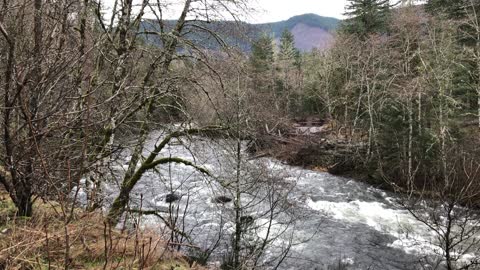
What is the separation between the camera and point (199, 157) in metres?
7.95

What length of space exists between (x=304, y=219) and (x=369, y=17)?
26.5 metres

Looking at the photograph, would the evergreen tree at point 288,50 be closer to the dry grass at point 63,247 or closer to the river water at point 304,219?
the river water at point 304,219

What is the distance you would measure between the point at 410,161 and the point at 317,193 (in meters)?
4.43

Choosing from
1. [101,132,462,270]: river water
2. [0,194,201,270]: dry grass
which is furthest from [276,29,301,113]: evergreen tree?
[0,194,201,270]: dry grass

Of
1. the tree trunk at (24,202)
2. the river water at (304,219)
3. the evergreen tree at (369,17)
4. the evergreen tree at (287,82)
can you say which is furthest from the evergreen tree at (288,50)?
the tree trunk at (24,202)

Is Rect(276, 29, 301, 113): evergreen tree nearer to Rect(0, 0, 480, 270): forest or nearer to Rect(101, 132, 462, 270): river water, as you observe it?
Rect(0, 0, 480, 270): forest

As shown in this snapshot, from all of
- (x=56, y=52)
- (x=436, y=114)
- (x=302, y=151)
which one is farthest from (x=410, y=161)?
(x=56, y=52)

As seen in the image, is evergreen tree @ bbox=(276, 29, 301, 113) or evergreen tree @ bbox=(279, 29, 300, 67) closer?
evergreen tree @ bbox=(276, 29, 301, 113)

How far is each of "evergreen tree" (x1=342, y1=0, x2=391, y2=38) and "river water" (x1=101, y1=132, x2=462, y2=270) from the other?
20.4 metres

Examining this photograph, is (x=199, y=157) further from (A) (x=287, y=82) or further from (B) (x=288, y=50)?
(B) (x=288, y=50)

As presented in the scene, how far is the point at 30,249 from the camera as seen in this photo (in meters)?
3.37

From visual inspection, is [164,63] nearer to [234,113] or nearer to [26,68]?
[234,113]

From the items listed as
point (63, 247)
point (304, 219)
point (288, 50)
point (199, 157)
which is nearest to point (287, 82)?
point (288, 50)

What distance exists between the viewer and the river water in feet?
32.9
